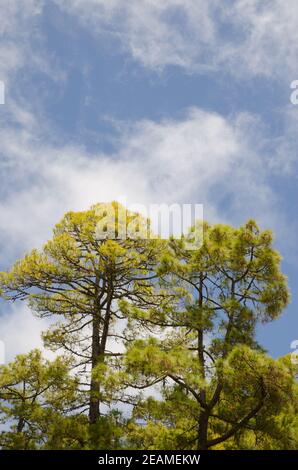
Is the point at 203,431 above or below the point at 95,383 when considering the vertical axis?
below

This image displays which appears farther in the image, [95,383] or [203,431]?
[95,383]

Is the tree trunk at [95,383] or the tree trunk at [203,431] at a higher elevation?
the tree trunk at [95,383]

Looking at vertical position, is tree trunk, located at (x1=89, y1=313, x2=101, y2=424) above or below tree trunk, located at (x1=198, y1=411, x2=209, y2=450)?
above

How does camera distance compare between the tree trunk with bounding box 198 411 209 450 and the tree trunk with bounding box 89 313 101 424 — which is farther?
the tree trunk with bounding box 89 313 101 424

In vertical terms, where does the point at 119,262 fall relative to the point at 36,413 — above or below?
above

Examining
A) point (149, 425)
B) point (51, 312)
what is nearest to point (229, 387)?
point (149, 425)

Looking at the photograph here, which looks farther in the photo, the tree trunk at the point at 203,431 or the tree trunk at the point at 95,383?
the tree trunk at the point at 95,383

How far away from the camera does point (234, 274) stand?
11.9 meters
